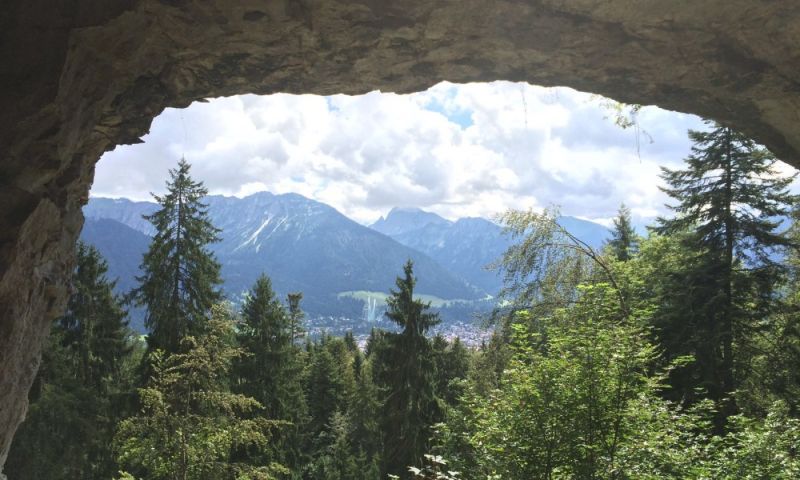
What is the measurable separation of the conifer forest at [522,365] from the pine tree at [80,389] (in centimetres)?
9

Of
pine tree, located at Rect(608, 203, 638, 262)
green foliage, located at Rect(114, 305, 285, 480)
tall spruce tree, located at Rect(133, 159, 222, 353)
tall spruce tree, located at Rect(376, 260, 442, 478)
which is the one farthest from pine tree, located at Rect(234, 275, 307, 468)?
pine tree, located at Rect(608, 203, 638, 262)

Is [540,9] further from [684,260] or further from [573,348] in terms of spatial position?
[684,260]

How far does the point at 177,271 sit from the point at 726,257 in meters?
20.1

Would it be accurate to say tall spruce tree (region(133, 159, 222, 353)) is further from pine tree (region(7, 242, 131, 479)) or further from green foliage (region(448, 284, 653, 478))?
green foliage (region(448, 284, 653, 478))

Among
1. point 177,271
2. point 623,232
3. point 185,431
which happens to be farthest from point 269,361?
point 623,232

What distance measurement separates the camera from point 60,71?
5.14m

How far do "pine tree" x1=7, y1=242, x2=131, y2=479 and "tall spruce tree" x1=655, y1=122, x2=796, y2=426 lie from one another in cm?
2160

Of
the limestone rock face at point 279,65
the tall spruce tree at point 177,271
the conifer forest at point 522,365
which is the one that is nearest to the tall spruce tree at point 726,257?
the conifer forest at point 522,365

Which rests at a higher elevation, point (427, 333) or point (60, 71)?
point (60, 71)

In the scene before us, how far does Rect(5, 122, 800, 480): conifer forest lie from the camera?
6395 mm

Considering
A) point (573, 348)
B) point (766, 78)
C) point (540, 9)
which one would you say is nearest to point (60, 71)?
point (540, 9)

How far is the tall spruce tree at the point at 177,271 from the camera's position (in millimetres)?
18391

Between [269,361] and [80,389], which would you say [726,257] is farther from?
[80,389]

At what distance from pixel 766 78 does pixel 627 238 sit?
92.4ft
